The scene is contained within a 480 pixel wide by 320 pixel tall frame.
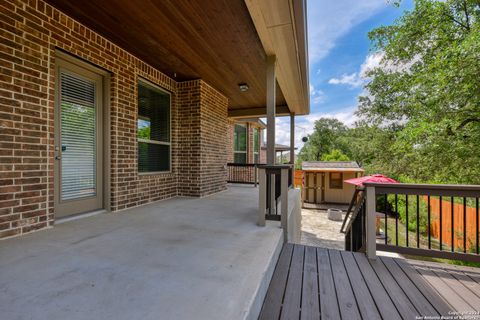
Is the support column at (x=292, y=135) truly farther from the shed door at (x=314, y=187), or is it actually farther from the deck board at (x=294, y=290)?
the shed door at (x=314, y=187)

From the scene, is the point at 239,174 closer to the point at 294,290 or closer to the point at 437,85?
the point at 437,85

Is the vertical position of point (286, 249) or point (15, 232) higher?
point (15, 232)

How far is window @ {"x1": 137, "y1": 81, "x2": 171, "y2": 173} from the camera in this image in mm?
4191

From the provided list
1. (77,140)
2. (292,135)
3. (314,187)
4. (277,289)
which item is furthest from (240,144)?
(277,289)

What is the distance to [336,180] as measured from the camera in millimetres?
13875

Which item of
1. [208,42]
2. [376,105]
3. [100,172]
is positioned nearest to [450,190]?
[208,42]

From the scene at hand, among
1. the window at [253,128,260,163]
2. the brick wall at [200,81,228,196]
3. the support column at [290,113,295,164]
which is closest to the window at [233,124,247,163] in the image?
the window at [253,128,260,163]

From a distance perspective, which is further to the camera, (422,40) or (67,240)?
(422,40)

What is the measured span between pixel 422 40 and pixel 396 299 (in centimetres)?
965

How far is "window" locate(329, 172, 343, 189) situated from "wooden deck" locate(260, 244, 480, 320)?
1199 centimetres

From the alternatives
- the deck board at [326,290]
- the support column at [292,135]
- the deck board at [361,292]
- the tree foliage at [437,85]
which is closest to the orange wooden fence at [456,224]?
the tree foliage at [437,85]

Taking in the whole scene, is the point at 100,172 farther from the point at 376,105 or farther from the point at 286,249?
the point at 376,105

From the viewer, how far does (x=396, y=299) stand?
177 cm

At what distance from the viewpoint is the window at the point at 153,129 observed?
4.19 metres
